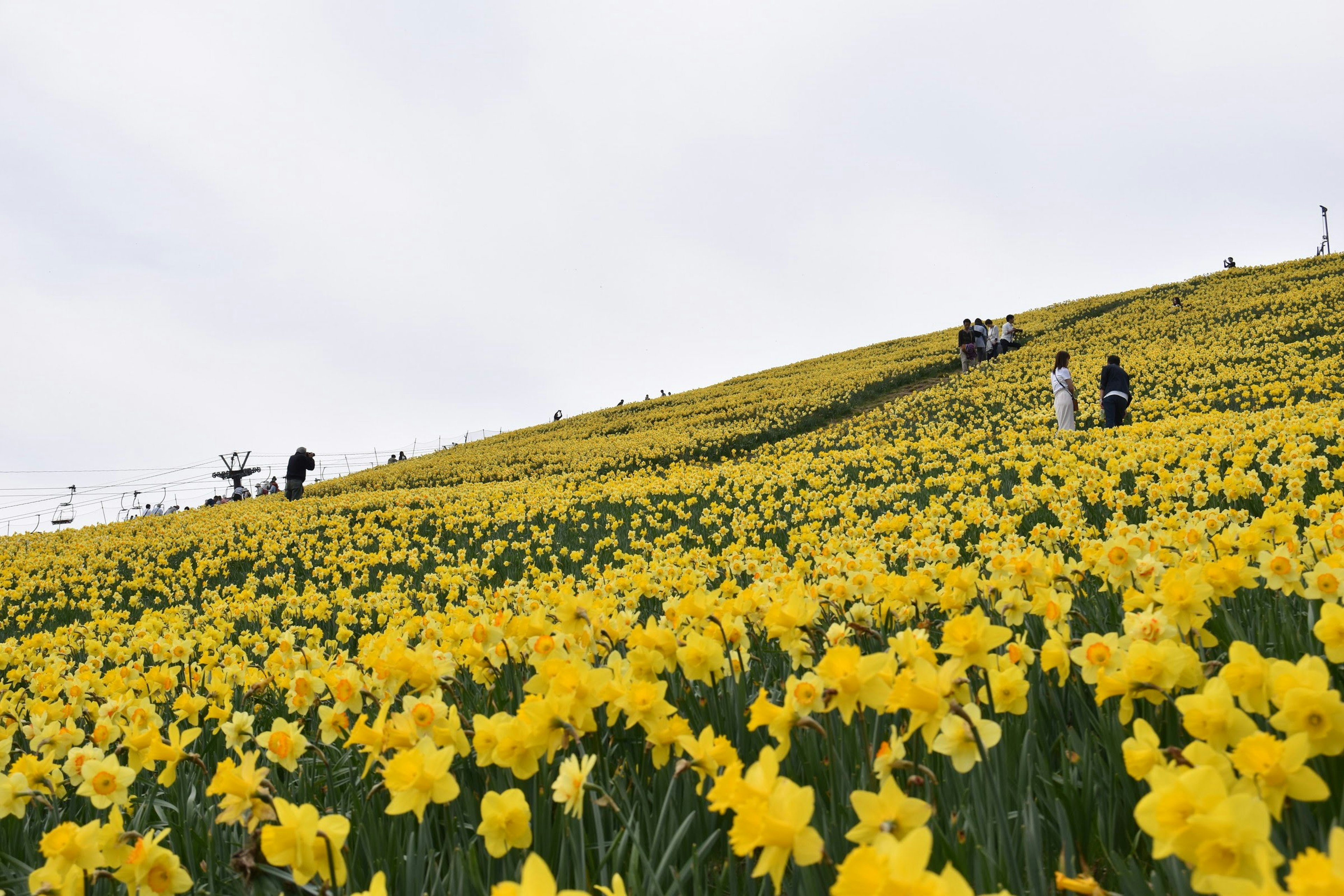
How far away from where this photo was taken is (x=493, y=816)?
4.94 ft

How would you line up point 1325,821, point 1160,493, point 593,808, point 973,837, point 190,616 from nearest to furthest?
1. point 1325,821
2. point 973,837
3. point 593,808
4. point 1160,493
5. point 190,616

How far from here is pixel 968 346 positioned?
1062 inches

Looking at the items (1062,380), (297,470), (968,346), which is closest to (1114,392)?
(1062,380)

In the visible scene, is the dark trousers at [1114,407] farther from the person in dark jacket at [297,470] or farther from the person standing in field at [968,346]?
the person in dark jacket at [297,470]

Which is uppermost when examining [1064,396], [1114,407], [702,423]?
[702,423]

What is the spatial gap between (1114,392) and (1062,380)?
1.16 m

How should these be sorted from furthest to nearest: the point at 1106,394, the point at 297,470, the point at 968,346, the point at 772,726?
the point at 968,346 → the point at 297,470 → the point at 1106,394 → the point at 772,726

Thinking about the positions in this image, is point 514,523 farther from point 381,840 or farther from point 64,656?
point 381,840

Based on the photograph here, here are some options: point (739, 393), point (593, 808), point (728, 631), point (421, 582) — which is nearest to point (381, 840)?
point (593, 808)

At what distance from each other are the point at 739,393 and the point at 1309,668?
35.0 metres

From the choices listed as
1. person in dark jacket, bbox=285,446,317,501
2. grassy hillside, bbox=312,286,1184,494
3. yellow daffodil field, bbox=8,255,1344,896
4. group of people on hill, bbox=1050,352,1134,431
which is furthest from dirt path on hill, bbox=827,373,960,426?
yellow daffodil field, bbox=8,255,1344,896

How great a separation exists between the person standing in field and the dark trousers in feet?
43.9

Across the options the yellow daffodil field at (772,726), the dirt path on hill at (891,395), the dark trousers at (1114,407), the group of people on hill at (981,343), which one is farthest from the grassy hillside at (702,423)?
the yellow daffodil field at (772,726)

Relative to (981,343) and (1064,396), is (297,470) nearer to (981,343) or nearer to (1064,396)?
(1064,396)
